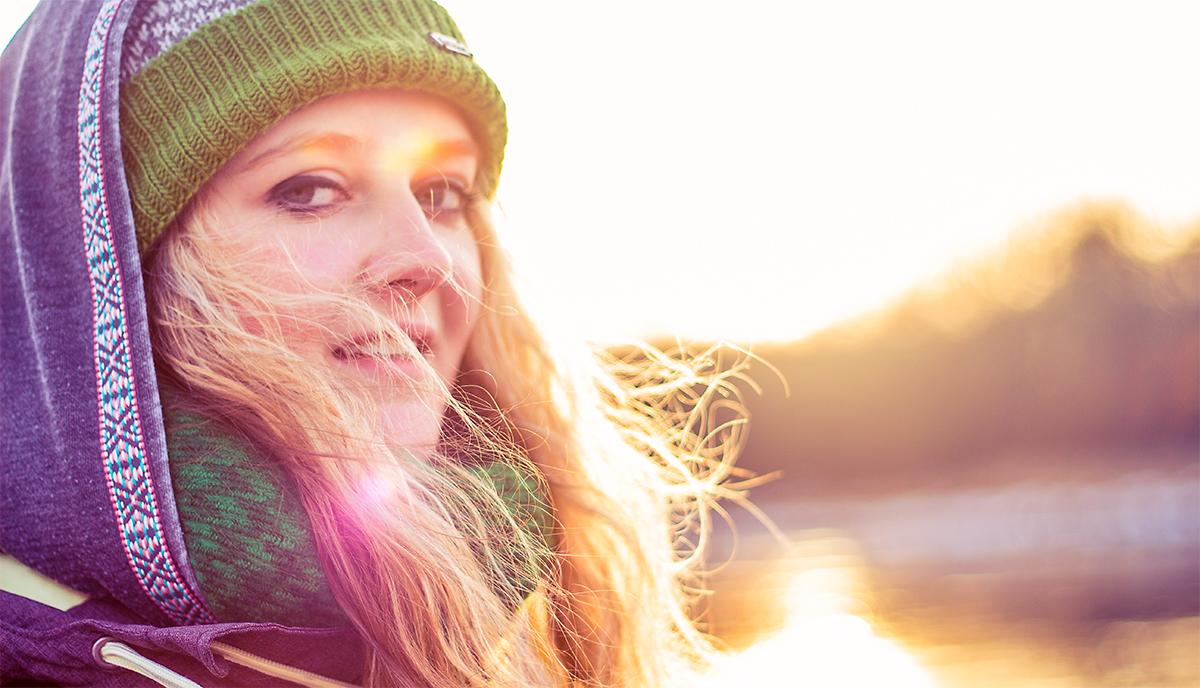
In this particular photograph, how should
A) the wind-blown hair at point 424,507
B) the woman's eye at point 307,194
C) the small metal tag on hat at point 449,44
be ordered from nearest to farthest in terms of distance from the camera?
the wind-blown hair at point 424,507
the woman's eye at point 307,194
the small metal tag on hat at point 449,44

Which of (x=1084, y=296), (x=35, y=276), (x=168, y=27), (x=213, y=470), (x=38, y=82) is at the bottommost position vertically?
(x=213, y=470)

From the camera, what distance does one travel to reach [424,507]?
3.74 feet

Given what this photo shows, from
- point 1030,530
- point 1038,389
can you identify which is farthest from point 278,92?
point 1038,389

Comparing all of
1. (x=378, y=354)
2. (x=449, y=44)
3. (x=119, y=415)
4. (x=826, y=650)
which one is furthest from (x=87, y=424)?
(x=826, y=650)

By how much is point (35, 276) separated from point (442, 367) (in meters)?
0.58

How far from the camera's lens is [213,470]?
1033 mm

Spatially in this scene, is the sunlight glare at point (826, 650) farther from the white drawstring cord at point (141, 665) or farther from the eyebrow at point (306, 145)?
the eyebrow at point (306, 145)

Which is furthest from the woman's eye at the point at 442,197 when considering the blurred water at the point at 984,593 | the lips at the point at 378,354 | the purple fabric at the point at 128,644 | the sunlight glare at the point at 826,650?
the blurred water at the point at 984,593

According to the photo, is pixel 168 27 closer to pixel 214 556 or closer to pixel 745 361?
pixel 214 556

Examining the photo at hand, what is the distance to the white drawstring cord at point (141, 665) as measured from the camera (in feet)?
3.16

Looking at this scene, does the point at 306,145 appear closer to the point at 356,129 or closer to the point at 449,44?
the point at 356,129

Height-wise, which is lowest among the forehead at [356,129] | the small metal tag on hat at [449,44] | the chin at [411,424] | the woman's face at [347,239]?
the chin at [411,424]

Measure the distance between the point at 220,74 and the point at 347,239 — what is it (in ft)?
0.96

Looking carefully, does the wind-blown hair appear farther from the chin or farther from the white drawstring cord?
the white drawstring cord
